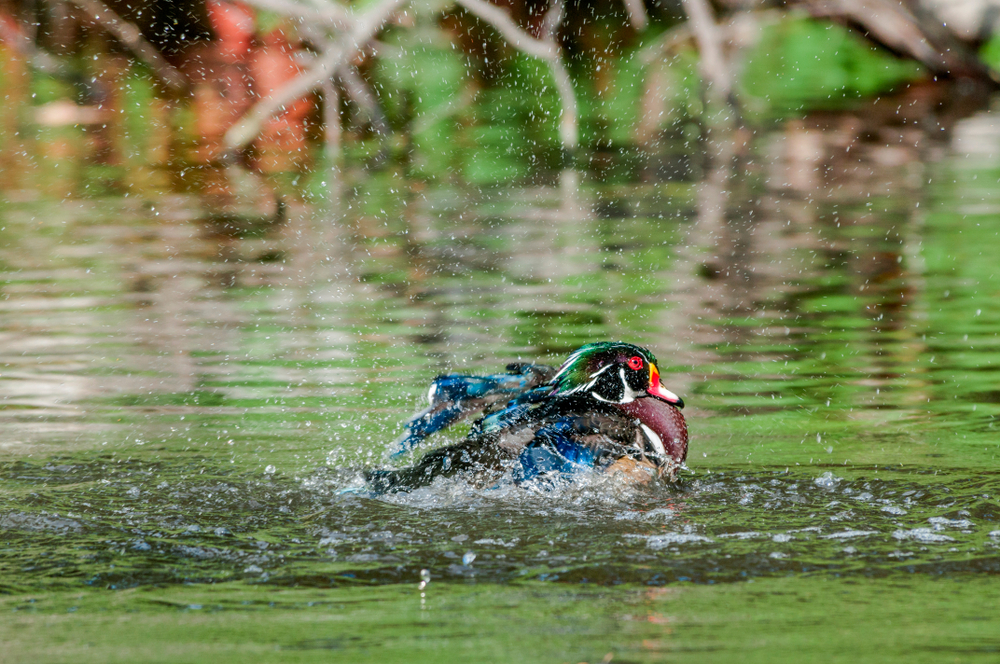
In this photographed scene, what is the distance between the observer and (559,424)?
471 cm

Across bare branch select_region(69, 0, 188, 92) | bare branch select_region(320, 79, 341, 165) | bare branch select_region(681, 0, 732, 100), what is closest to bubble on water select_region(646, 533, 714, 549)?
bare branch select_region(320, 79, 341, 165)

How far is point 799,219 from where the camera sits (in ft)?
37.8

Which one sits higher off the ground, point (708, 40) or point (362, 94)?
point (708, 40)

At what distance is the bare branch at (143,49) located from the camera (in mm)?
19562

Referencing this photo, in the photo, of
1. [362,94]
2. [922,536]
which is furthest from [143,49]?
[922,536]

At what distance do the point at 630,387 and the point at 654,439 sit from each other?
21 centimetres

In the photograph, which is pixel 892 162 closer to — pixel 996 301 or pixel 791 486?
pixel 996 301

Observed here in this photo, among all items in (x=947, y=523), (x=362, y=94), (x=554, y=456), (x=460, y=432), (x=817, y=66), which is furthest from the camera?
(x=817, y=66)

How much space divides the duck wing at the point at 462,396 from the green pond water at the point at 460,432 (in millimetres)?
263

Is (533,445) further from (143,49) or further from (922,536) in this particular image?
(143,49)

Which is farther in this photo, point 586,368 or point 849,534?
point 586,368

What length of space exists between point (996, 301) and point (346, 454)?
453cm

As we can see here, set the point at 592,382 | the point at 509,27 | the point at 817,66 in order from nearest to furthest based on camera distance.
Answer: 1. the point at 592,382
2. the point at 509,27
3. the point at 817,66

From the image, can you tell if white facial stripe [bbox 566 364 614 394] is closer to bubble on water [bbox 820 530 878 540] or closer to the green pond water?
the green pond water
